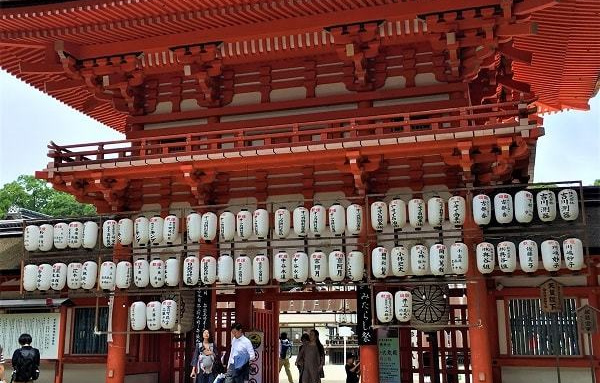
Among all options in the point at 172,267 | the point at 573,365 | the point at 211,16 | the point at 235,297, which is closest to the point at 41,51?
the point at 211,16

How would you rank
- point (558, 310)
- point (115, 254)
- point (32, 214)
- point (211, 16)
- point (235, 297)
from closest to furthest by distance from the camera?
point (558, 310), point (211, 16), point (115, 254), point (235, 297), point (32, 214)

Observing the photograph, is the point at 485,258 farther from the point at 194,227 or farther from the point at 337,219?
the point at 194,227

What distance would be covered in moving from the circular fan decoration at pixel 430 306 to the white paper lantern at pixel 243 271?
327cm

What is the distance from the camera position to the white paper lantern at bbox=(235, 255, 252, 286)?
37.6 feet

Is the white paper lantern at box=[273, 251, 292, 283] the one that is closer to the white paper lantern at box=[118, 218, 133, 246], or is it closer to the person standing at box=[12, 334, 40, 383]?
the white paper lantern at box=[118, 218, 133, 246]

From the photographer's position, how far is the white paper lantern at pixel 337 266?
1102 centimetres

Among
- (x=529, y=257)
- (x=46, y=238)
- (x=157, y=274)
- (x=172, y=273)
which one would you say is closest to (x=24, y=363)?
(x=157, y=274)

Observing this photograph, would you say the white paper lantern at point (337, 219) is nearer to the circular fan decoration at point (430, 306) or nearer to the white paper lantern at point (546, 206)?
the circular fan decoration at point (430, 306)

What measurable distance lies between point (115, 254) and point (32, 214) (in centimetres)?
1319

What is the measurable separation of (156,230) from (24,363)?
342 cm

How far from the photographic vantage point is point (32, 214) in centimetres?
2380

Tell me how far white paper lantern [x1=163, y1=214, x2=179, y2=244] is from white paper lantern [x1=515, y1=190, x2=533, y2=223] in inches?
259

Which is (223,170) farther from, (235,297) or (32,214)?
(32,214)

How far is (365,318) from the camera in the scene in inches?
449
